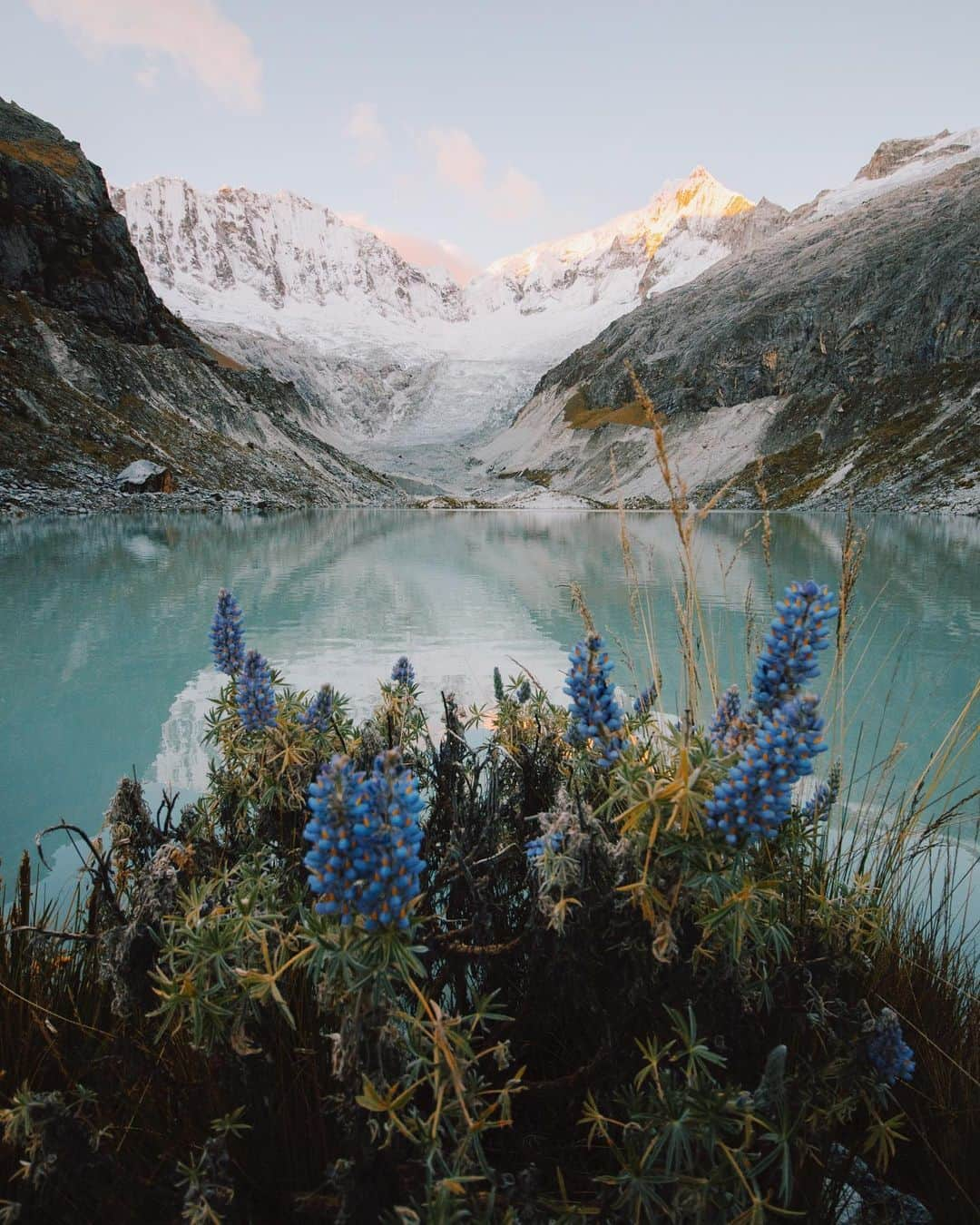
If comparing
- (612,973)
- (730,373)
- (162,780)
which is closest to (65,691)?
(162,780)

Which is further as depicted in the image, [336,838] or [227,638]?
[227,638]

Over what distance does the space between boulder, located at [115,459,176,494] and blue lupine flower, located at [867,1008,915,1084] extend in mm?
61307

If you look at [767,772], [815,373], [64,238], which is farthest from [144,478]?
[815,373]

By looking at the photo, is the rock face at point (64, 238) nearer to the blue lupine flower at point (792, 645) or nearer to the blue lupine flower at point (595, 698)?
the blue lupine flower at point (595, 698)

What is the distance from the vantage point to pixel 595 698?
2045 millimetres

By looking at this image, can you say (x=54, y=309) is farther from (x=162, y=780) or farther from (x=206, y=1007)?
(x=206, y=1007)

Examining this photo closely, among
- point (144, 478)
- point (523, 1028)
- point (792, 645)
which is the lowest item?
point (523, 1028)

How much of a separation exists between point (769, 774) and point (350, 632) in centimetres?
1268

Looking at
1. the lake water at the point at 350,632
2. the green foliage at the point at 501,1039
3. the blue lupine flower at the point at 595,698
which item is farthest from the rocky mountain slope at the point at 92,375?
the blue lupine flower at the point at 595,698

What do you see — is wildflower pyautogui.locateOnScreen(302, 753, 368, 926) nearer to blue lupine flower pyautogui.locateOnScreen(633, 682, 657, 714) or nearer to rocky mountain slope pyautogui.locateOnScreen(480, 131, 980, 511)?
blue lupine flower pyautogui.locateOnScreen(633, 682, 657, 714)

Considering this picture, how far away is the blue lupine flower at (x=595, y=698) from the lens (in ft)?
6.61

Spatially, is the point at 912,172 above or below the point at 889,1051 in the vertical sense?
above

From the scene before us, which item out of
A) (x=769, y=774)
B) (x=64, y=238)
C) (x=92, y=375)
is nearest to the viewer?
(x=769, y=774)

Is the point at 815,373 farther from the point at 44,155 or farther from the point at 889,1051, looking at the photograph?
the point at 889,1051
